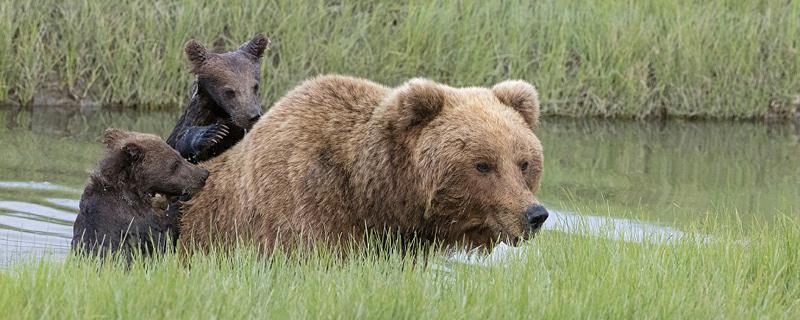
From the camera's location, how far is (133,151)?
20.1ft

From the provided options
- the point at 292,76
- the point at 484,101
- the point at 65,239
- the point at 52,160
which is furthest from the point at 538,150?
the point at 292,76

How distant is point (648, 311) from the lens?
4.85 m

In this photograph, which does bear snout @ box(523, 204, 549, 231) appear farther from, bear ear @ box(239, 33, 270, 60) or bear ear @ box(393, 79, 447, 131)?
bear ear @ box(239, 33, 270, 60)

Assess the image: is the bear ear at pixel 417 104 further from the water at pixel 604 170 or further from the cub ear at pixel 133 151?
the water at pixel 604 170

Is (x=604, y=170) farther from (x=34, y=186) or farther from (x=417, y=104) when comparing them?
(x=417, y=104)

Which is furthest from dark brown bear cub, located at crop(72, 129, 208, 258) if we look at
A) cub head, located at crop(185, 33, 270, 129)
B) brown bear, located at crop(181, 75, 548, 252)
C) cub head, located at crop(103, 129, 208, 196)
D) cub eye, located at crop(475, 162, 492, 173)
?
cub eye, located at crop(475, 162, 492, 173)

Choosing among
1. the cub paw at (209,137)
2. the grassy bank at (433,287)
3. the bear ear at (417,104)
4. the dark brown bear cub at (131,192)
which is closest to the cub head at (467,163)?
the bear ear at (417,104)

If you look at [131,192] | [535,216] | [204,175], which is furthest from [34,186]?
[535,216]

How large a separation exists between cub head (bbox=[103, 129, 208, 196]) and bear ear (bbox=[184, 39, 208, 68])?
1196 millimetres

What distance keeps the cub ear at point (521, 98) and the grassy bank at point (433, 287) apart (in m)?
0.62

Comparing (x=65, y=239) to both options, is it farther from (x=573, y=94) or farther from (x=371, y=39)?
(x=573, y=94)

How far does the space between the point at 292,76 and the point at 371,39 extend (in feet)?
3.02

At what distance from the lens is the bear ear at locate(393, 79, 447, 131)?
219 inches

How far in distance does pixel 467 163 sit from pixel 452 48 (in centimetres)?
800
